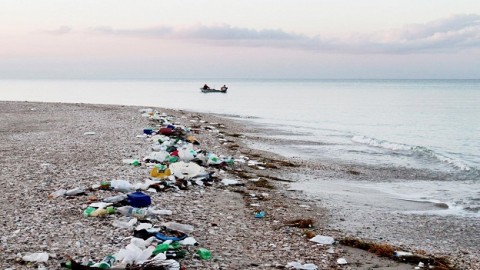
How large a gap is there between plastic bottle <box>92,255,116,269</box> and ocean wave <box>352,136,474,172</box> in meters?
12.4

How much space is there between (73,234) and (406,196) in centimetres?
749

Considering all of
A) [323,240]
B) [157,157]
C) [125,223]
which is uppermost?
[157,157]

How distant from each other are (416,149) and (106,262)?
16.6m

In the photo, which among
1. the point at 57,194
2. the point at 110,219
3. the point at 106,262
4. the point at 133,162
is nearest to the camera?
the point at 106,262

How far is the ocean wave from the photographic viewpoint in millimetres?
15097

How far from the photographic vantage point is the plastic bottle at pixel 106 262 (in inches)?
170

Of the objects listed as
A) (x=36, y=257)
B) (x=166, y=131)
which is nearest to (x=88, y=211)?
(x=36, y=257)

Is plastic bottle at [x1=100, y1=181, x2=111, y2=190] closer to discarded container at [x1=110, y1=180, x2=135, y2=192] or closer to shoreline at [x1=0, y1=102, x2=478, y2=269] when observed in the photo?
discarded container at [x1=110, y1=180, x2=135, y2=192]

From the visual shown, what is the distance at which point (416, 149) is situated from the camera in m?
18.9

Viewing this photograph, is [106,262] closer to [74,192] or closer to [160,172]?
[74,192]

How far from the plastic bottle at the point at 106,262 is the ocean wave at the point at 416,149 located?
12.4m

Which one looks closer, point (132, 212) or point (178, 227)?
point (178, 227)

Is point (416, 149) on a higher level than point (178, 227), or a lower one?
lower

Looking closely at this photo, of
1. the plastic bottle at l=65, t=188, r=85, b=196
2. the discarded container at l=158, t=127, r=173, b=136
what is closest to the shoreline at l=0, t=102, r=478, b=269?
the plastic bottle at l=65, t=188, r=85, b=196
